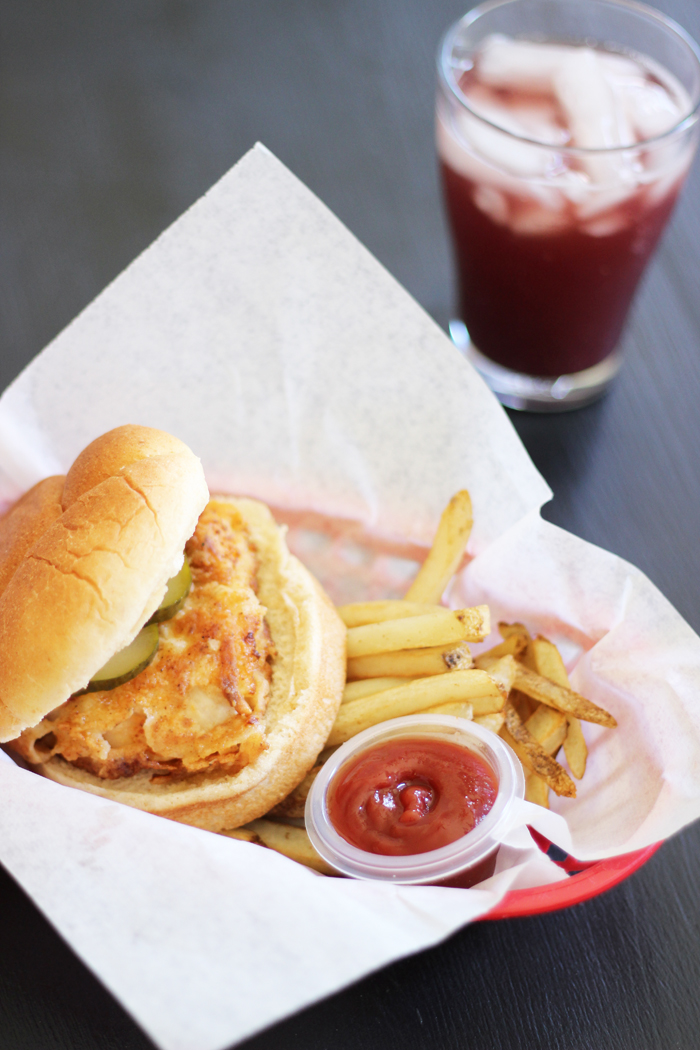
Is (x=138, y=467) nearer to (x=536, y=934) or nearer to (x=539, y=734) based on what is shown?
(x=539, y=734)

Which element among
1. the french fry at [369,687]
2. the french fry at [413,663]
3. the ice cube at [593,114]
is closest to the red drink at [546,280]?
the ice cube at [593,114]

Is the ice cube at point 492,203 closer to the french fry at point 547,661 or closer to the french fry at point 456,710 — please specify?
the french fry at point 547,661

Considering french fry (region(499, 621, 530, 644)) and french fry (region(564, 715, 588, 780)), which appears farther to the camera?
french fry (region(499, 621, 530, 644))

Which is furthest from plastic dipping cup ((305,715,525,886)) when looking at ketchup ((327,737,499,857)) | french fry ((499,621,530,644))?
french fry ((499,621,530,644))

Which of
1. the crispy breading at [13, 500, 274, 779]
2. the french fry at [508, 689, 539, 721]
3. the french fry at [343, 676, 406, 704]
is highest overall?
the crispy breading at [13, 500, 274, 779]

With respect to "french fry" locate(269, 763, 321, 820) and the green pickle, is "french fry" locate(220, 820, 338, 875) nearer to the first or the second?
"french fry" locate(269, 763, 321, 820)

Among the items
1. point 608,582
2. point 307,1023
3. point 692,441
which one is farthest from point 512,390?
point 307,1023

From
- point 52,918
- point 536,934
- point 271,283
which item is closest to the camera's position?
point 52,918

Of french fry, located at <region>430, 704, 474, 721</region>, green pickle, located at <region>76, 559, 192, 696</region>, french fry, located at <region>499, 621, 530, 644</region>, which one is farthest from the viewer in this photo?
french fry, located at <region>499, 621, 530, 644</region>
